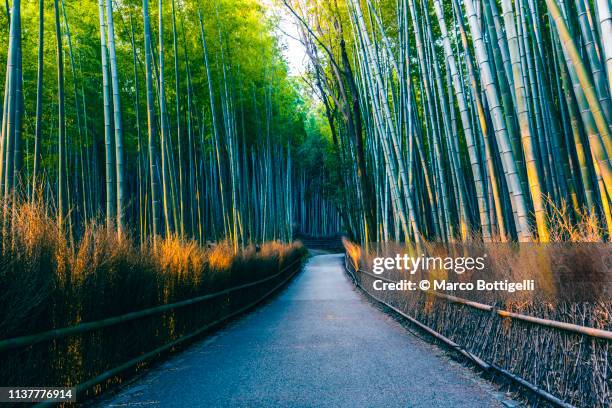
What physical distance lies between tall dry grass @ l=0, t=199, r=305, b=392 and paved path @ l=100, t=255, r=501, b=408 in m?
0.28

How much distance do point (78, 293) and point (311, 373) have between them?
1.64m

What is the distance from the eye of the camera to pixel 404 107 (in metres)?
6.37

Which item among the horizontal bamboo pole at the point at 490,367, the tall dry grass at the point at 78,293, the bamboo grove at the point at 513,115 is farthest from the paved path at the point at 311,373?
the bamboo grove at the point at 513,115

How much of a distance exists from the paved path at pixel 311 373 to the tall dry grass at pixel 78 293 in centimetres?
28

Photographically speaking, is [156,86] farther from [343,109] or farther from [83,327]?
[83,327]

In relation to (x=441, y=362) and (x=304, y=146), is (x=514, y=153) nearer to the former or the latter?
(x=441, y=362)

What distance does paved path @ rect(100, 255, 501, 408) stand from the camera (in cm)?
286

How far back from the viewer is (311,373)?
11.5ft

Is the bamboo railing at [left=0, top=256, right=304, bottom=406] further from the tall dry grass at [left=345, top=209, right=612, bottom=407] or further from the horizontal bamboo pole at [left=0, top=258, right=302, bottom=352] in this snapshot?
the tall dry grass at [left=345, top=209, right=612, bottom=407]

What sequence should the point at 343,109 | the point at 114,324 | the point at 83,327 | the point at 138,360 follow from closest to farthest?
the point at 83,327, the point at 114,324, the point at 138,360, the point at 343,109

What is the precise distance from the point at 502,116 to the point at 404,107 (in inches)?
126

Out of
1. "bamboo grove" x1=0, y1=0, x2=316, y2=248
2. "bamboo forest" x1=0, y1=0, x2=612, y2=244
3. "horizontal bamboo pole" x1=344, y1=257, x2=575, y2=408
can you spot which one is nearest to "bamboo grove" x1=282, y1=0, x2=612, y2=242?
"bamboo forest" x1=0, y1=0, x2=612, y2=244

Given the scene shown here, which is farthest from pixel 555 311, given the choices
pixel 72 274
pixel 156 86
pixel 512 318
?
pixel 156 86

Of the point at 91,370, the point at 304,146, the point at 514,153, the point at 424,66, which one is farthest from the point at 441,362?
the point at 304,146
